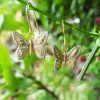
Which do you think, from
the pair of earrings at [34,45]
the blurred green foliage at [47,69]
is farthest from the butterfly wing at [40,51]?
the blurred green foliage at [47,69]

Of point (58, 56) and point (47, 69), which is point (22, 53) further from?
point (47, 69)

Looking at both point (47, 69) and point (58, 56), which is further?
point (47, 69)

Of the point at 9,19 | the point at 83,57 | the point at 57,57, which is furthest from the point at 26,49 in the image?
the point at 9,19

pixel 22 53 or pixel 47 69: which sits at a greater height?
pixel 22 53

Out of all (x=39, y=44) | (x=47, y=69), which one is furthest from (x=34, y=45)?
(x=47, y=69)


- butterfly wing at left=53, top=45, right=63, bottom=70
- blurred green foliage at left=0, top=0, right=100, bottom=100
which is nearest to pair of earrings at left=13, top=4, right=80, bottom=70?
butterfly wing at left=53, top=45, right=63, bottom=70

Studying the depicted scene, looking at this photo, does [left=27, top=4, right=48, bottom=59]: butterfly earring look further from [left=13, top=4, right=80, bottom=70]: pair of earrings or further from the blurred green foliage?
the blurred green foliage

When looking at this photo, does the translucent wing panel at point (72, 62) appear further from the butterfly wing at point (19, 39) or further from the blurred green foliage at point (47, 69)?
the blurred green foliage at point (47, 69)

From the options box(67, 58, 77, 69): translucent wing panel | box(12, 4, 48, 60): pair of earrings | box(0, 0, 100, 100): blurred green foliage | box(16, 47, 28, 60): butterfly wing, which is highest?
box(12, 4, 48, 60): pair of earrings
